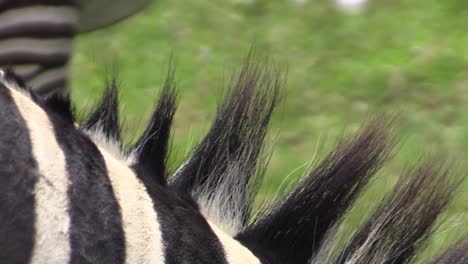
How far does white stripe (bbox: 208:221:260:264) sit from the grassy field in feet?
8.79

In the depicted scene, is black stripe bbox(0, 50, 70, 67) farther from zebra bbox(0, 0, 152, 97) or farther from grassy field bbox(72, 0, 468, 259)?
grassy field bbox(72, 0, 468, 259)

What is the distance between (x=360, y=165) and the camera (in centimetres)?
123

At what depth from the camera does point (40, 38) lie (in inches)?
115

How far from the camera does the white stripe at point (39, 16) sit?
2.79 metres

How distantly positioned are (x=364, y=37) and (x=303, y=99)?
2.10 ft

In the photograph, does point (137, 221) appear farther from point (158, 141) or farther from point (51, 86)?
point (51, 86)

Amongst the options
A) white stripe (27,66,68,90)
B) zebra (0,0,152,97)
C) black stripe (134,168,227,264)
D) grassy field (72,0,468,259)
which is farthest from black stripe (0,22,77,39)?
black stripe (134,168,227,264)

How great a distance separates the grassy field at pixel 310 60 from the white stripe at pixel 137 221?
2.76 metres

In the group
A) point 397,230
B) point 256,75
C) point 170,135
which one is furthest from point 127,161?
point 397,230

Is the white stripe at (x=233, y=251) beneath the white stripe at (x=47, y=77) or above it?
above

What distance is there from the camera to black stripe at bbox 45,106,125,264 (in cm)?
102

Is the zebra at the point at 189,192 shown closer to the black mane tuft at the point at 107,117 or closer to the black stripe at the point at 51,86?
the black mane tuft at the point at 107,117

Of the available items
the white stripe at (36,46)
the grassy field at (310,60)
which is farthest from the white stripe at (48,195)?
the grassy field at (310,60)

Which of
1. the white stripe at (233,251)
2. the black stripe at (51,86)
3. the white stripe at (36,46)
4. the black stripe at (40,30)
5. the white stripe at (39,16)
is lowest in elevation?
the black stripe at (51,86)
